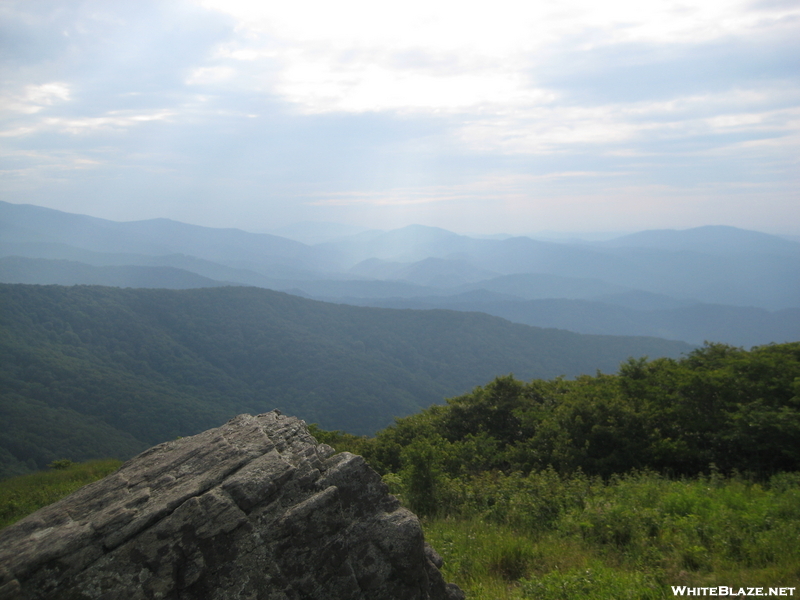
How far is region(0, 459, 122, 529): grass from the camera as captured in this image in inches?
522

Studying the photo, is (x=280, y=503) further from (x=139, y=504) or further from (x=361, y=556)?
(x=139, y=504)

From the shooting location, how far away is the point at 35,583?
14.0 ft

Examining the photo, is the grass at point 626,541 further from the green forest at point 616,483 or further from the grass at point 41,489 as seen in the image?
the grass at point 41,489

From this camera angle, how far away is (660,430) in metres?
13.1

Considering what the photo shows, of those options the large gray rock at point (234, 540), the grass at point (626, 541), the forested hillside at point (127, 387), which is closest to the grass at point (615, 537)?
the grass at point (626, 541)

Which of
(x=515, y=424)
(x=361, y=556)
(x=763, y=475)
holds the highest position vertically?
(x=361, y=556)

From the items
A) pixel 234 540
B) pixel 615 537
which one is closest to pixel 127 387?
pixel 234 540

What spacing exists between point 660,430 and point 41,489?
821 inches

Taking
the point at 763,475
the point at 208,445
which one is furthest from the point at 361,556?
the point at 763,475

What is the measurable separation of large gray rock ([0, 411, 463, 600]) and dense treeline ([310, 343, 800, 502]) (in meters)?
5.09

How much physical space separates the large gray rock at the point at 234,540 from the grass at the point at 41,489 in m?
6.98

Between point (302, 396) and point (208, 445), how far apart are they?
173 metres

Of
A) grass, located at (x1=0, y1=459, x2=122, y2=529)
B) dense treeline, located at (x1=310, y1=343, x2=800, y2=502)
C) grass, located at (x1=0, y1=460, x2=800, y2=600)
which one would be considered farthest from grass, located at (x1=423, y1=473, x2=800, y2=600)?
grass, located at (x1=0, y1=459, x2=122, y2=529)

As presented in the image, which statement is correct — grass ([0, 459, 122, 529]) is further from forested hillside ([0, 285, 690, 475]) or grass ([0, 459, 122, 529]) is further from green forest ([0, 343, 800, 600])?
forested hillside ([0, 285, 690, 475])
